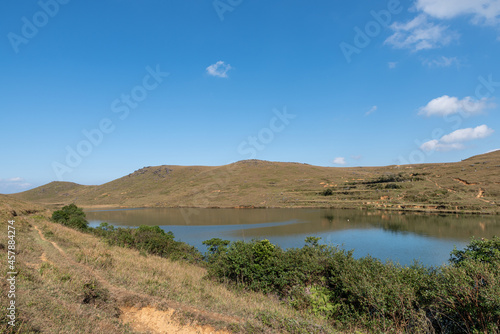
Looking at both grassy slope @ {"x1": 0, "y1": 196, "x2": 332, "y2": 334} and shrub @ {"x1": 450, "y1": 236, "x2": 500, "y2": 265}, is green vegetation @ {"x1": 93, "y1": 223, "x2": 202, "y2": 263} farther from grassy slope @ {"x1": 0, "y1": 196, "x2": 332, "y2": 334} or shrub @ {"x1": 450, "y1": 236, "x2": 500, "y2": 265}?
shrub @ {"x1": 450, "y1": 236, "x2": 500, "y2": 265}

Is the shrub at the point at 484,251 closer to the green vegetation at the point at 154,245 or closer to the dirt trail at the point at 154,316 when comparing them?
the dirt trail at the point at 154,316

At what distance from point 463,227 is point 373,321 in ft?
134

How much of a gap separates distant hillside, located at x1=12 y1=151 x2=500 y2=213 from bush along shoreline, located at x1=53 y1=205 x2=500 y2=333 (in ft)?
177

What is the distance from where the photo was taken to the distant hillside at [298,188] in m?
58.5

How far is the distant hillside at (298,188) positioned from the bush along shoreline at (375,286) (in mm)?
53970

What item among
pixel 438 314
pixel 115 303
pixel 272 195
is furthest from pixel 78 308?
pixel 272 195

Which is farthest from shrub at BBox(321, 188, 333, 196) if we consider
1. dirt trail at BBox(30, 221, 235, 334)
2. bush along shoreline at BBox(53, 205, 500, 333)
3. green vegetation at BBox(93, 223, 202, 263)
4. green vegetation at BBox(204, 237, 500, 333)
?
dirt trail at BBox(30, 221, 235, 334)

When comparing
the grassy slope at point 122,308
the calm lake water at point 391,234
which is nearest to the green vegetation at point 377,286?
the grassy slope at point 122,308

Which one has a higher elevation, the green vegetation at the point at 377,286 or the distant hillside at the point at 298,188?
the distant hillside at the point at 298,188

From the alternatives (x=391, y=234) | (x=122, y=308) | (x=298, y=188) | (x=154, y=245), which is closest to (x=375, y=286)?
(x=122, y=308)

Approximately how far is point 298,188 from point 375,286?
278 feet

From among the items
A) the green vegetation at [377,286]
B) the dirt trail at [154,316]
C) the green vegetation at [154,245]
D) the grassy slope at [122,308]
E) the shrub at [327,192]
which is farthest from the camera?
the shrub at [327,192]

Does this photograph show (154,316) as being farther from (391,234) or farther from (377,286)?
(391,234)

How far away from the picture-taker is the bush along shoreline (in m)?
6.85
